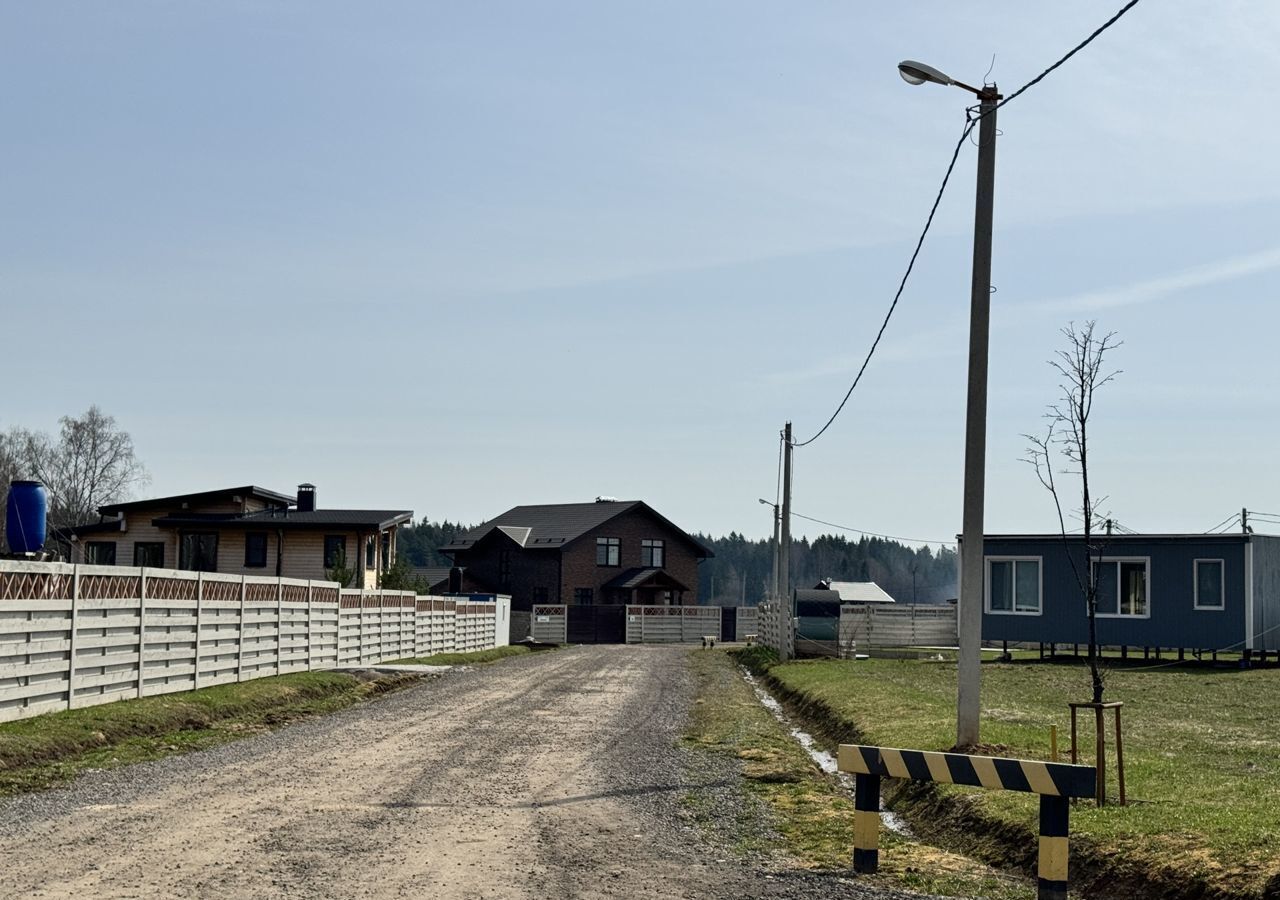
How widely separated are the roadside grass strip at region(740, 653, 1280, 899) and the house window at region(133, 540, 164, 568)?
120ft

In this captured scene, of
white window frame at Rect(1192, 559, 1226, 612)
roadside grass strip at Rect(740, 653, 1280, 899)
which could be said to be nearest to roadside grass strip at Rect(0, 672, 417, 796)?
roadside grass strip at Rect(740, 653, 1280, 899)

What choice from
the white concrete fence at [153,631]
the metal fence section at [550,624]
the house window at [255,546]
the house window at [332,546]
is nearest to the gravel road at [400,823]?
the white concrete fence at [153,631]

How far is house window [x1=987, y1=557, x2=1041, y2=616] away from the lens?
3947cm

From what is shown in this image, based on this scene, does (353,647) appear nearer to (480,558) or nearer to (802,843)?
(802,843)

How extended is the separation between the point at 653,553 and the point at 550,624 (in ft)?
50.9

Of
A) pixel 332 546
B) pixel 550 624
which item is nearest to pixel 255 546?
pixel 332 546

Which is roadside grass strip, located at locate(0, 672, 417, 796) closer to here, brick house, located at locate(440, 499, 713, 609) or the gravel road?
the gravel road

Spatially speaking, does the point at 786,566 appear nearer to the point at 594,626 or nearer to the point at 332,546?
the point at 332,546

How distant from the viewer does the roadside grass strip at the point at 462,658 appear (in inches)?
1459

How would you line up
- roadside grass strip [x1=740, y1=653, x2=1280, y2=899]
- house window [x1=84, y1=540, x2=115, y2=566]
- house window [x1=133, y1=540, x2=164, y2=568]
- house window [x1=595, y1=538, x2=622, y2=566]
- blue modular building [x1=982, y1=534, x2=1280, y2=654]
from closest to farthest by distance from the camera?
roadside grass strip [x1=740, y1=653, x2=1280, y2=899], blue modular building [x1=982, y1=534, x2=1280, y2=654], house window [x1=133, y1=540, x2=164, y2=568], house window [x1=84, y1=540, x2=115, y2=566], house window [x1=595, y1=538, x2=622, y2=566]

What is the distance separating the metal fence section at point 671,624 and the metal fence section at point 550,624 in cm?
361

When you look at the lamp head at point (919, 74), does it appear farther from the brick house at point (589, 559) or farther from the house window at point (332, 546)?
the brick house at point (589, 559)

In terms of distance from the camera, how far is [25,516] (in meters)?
22.8

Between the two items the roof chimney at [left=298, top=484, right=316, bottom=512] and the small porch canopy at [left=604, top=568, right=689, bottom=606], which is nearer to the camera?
the roof chimney at [left=298, top=484, right=316, bottom=512]
